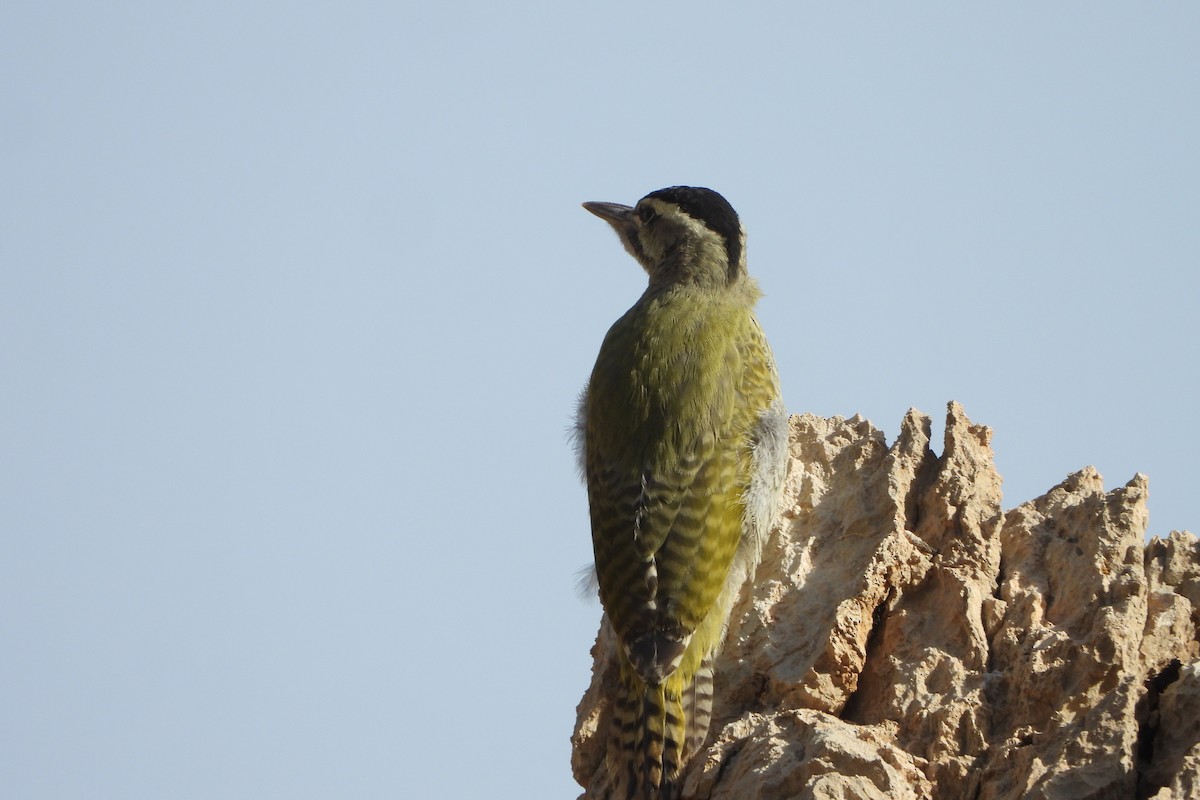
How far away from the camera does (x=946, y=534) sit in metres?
9.20

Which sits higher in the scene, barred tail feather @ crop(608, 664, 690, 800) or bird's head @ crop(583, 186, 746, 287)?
bird's head @ crop(583, 186, 746, 287)

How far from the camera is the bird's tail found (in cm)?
881

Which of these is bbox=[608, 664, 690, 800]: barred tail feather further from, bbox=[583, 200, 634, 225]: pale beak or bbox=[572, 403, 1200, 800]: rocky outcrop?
bbox=[583, 200, 634, 225]: pale beak

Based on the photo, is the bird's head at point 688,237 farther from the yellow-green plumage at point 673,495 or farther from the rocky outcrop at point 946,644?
the rocky outcrop at point 946,644

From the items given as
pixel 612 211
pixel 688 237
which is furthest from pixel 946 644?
pixel 612 211

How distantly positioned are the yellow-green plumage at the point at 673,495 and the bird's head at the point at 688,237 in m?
0.41

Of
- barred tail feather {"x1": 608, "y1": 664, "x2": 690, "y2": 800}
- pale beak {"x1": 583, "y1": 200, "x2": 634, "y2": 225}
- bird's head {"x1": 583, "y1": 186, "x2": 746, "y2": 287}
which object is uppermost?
pale beak {"x1": 583, "y1": 200, "x2": 634, "y2": 225}

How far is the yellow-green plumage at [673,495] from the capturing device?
9.19 m

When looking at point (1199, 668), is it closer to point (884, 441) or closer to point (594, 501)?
point (884, 441)

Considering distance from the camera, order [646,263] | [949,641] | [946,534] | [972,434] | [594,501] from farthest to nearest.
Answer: [646,263] → [594,501] → [972,434] → [946,534] → [949,641]

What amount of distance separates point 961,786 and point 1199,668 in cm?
126

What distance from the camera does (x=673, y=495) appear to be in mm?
10203

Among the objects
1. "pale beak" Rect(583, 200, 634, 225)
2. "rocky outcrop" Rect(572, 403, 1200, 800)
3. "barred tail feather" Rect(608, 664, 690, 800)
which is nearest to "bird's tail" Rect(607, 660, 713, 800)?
"barred tail feather" Rect(608, 664, 690, 800)

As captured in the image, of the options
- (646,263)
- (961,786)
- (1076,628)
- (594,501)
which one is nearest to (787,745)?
(961,786)
